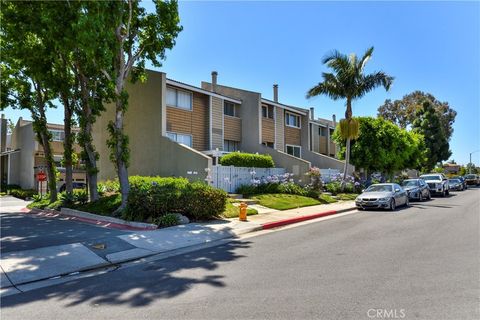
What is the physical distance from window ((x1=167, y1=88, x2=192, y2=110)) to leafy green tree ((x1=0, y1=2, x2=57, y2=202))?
6.82 metres

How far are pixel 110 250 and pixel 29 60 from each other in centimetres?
1107

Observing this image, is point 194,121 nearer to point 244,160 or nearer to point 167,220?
point 244,160

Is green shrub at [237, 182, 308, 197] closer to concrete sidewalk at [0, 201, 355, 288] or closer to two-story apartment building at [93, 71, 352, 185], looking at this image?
two-story apartment building at [93, 71, 352, 185]

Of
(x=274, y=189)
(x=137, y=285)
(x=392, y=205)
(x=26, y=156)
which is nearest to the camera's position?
(x=137, y=285)

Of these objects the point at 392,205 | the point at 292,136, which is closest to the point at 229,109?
the point at 292,136

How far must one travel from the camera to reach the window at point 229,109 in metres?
29.2

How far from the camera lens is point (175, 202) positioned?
13734 millimetres

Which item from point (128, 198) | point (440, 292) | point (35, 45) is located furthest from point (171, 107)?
point (440, 292)

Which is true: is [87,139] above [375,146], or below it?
below

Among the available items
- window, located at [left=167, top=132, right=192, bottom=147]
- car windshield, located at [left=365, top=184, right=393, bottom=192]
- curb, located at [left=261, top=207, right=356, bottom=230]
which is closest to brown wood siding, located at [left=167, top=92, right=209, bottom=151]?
window, located at [left=167, top=132, right=192, bottom=147]

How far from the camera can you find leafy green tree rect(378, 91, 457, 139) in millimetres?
59781

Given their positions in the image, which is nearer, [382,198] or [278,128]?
[382,198]

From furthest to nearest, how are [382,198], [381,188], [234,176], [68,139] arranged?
[234,176], [381,188], [68,139], [382,198]

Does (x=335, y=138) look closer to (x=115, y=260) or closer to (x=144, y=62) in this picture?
(x=144, y=62)
